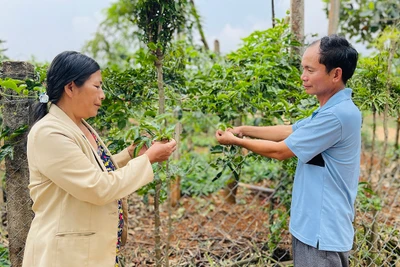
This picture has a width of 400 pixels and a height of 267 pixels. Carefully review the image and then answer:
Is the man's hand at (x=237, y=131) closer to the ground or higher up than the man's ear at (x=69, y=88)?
closer to the ground

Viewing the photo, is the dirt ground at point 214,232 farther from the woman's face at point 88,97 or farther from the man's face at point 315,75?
the man's face at point 315,75

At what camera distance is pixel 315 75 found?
1.73 meters

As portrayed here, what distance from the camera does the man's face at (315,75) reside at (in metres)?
1.72

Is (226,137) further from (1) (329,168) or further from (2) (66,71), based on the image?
(2) (66,71)

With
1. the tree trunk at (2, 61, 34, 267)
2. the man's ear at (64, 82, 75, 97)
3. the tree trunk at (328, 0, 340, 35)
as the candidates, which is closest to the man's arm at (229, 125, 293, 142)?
the man's ear at (64, 82, 75, 97)

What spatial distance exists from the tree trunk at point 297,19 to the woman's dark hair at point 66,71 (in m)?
1.66

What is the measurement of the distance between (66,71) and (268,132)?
3.62 ft

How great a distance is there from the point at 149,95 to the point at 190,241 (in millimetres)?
1687

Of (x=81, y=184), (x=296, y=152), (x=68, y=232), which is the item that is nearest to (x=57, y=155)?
(x=81, y=184)

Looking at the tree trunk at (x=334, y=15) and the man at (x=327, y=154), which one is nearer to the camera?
the man at (x=327, y=154)

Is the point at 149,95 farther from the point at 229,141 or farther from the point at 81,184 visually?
the point at 81,184

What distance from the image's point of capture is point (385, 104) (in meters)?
2.49

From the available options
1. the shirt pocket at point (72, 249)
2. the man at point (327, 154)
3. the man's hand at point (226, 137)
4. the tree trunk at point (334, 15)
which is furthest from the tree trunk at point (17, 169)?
the tree trunk at point (334, 15)

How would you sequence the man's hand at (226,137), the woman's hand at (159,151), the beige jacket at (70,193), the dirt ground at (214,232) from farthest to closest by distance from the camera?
the dirt ground at (214,232) < the man's hand at (226,137) < the woman's hand at (159,151) < the beige jacket at (70,193)
